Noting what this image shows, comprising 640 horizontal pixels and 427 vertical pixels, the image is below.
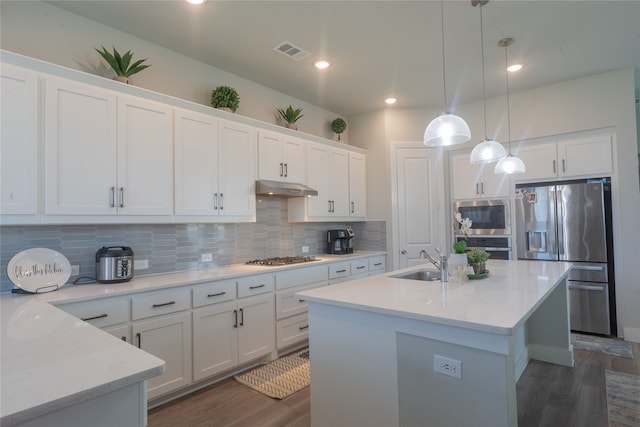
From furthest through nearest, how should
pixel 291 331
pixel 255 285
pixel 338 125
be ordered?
pixel 338 125
pixel 291 331
pixel 255 285

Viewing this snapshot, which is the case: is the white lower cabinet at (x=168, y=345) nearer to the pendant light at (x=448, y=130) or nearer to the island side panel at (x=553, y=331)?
the pendant light at (x=448, y=130)

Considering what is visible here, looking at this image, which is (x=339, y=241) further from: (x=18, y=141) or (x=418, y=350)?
(x=18, y=141)

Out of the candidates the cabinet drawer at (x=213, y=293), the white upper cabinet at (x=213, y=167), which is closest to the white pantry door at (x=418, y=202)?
the white upper cabinet at (x=213, y=167)

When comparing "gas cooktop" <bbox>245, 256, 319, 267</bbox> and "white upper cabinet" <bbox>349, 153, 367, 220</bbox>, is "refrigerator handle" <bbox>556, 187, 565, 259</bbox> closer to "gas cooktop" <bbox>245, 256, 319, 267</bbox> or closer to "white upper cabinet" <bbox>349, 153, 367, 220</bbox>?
"white upper cabinet" <bbox>349, 153, 367, 220</bbox>

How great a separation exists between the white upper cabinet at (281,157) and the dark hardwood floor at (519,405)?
2020 mm

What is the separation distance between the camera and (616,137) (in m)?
3.72

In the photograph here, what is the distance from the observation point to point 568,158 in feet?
13.1

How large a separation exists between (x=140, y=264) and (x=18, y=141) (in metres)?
1.21

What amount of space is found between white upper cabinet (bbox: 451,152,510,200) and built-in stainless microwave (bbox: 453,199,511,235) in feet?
0.32

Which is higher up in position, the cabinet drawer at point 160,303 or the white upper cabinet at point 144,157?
the white upper cabinet at point 144,157

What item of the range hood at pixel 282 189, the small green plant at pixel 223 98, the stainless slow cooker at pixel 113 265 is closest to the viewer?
the stainless slow cooker at pixel 113 265

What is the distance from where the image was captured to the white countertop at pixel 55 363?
0.81 meters

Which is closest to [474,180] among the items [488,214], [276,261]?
[488,214]

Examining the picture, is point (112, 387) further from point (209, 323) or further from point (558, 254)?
point (558, 254)
